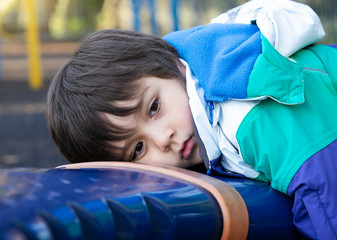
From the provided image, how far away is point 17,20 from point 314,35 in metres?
11.6

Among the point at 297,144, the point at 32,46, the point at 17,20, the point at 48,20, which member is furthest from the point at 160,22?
the point at 48,20

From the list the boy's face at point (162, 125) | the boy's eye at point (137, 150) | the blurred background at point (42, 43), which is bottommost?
the blurred background at point (42, 43)

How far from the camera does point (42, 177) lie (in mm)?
994

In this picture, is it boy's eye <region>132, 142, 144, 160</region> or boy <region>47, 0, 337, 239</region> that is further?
boy's eye <region>132, 142, 144, 160</region>

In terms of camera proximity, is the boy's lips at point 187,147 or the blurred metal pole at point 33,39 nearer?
the boy's lips at point 187,147

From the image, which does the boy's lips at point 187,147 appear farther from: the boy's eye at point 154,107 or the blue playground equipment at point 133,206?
the blue playground equipment at point 133,206

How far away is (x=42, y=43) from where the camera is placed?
12836mm

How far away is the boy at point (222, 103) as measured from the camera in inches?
48.8

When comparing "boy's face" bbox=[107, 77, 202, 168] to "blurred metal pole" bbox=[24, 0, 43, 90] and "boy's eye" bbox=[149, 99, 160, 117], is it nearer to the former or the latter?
"boy's eye" bbox=[149, 99, 160, 117]

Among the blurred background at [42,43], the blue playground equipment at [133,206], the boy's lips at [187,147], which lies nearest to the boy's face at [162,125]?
the boy's lips at [187,147]

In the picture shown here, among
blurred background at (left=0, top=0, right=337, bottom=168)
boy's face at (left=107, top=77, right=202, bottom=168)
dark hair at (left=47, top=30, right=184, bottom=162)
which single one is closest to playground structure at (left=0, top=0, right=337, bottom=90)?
blurred background at (left=0, top=0, right=337, bottom=168)

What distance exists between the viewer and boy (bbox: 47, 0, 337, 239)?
124 cm

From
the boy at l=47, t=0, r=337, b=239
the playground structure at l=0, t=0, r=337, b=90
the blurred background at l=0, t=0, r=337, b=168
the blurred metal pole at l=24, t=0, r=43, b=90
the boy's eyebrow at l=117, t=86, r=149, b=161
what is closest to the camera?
the boy at l=47, t=0, r=337, b=239

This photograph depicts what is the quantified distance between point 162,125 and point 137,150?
5.2 inches
